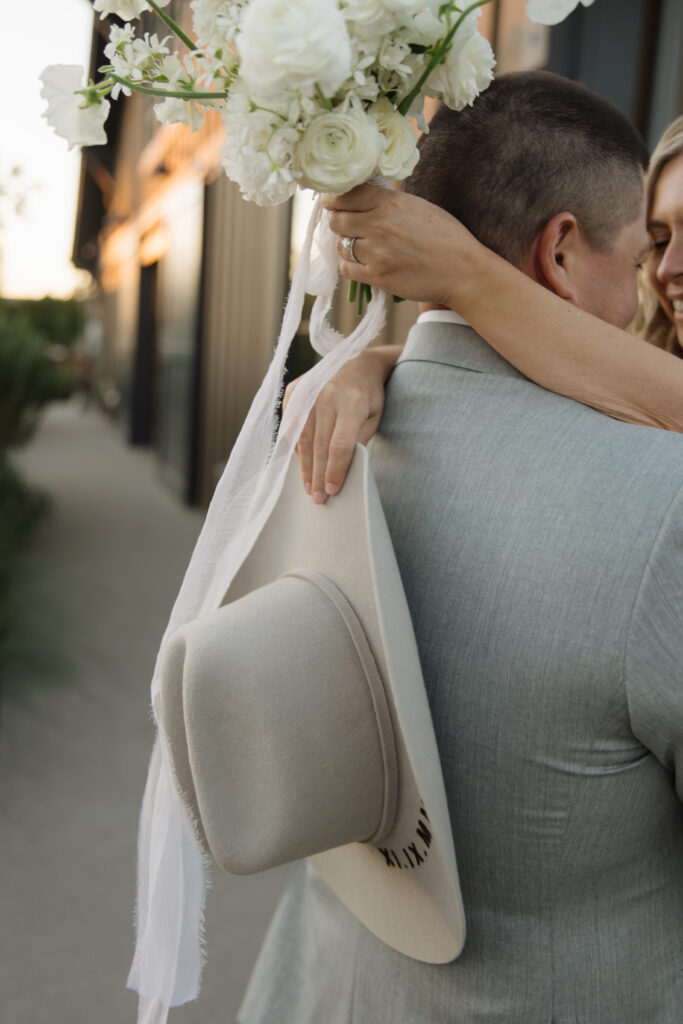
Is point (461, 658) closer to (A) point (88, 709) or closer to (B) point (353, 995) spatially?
(B) point (353, 995)

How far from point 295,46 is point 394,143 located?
17 centimetres

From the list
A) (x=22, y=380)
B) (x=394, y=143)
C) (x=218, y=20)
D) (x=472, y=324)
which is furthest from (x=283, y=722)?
(x=22, y=380)

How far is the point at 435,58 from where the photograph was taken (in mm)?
992

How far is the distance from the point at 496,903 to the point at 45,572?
5.99 m

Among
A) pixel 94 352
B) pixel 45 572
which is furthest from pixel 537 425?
pixel 94 352

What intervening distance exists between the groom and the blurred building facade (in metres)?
2.20

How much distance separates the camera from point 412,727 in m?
Answer: 0.97

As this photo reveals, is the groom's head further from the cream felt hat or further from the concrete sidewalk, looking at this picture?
the concrete sidewalk

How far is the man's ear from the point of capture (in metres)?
1.16

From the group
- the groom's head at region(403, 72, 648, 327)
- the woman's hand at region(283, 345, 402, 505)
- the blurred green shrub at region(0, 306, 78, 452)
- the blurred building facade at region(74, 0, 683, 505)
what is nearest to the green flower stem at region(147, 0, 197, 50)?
the groom's head at region(403, 72, 648, 327)

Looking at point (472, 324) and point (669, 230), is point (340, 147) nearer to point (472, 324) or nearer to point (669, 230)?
point (472, 324)

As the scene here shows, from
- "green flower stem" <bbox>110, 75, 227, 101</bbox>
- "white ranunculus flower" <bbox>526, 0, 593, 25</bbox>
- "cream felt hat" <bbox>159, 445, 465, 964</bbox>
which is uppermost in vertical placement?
"white ranunculus flower" <bbox>526, 0, 593, 25</bbox>

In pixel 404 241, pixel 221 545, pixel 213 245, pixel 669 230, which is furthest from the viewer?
pixel 213 245

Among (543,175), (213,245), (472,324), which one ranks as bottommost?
(213,245)
